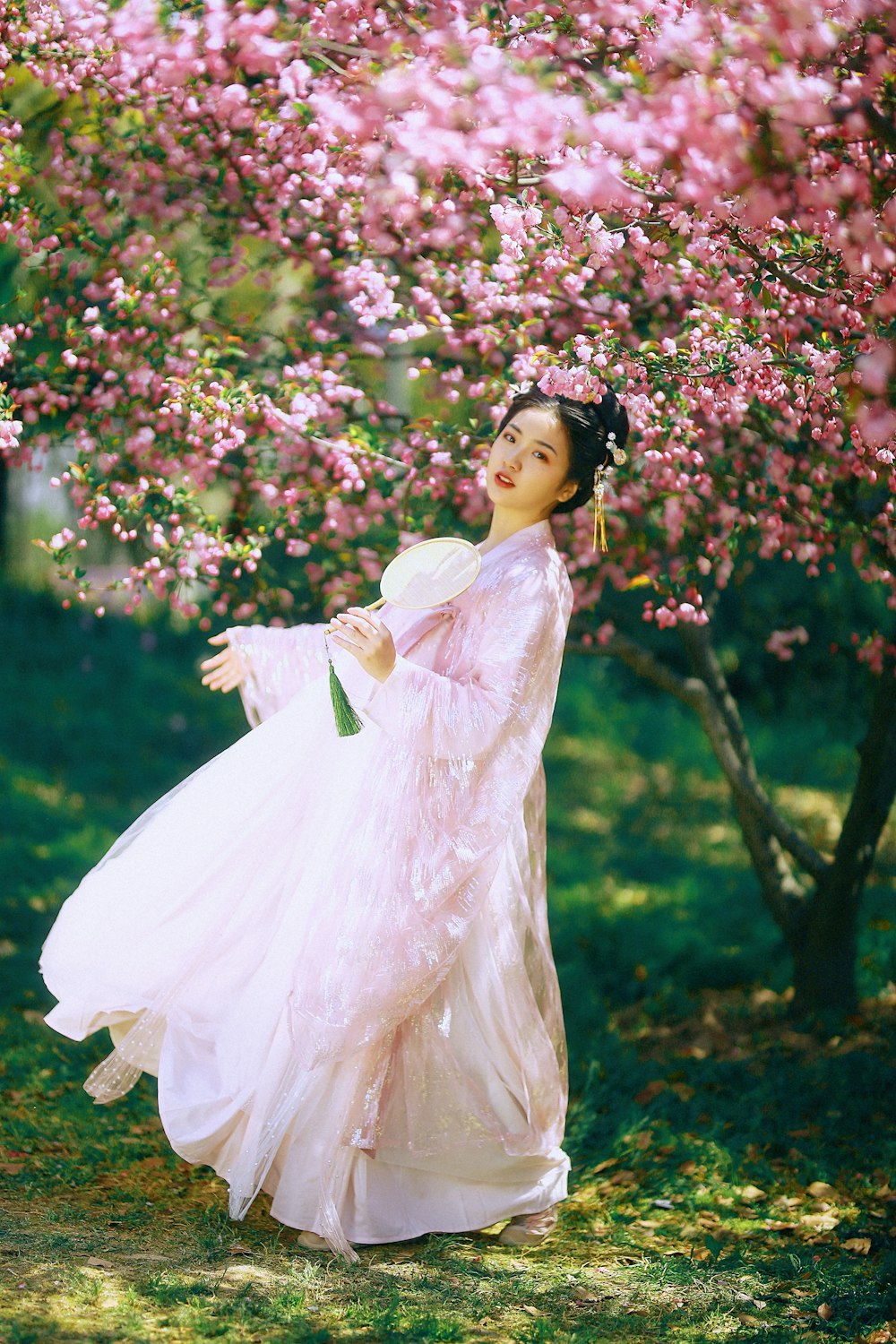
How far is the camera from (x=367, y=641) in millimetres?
2678

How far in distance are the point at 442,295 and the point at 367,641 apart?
1.47 metres

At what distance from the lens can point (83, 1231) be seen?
2904 mm

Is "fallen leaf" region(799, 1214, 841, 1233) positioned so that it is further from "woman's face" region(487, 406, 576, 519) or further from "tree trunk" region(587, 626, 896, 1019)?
"woman's face" region(487, 406, 576, 519)

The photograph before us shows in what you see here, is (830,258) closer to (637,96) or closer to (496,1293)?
(637,96)

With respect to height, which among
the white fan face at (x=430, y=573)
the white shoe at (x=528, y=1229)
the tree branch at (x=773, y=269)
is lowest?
the white shoe at (x=528, y=1229)

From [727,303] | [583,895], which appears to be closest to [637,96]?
[727,303]

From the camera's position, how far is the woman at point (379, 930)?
275cm

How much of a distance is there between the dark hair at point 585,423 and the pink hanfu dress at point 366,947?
0.19 metres

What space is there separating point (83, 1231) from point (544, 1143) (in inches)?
41.4

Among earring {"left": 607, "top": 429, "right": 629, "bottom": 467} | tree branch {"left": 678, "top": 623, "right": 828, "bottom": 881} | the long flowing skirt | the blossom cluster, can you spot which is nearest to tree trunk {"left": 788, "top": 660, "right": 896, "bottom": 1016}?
tree branch {"left": 678, "top": 623, "right": 828, "bottom": 881}

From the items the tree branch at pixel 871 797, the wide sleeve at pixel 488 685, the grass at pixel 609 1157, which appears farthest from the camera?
the tree branch at pixel 871 797

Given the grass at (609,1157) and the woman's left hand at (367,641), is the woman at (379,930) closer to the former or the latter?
the woman's left hand at (367,641)

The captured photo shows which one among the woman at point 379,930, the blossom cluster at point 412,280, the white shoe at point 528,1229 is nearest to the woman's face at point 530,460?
the woman at point 379,930

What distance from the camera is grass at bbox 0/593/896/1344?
2.62 metres
